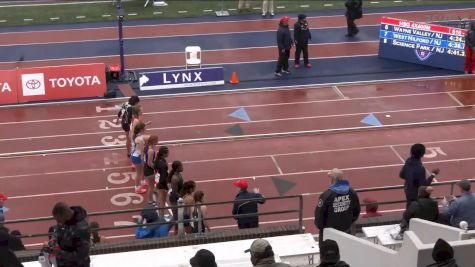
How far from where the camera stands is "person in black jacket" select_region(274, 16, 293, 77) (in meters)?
23.4

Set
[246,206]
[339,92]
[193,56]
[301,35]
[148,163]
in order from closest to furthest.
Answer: [246,206] < [148,163] < [339,92] < [301,35] < [193,56]

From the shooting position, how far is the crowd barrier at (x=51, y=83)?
22.0 meters

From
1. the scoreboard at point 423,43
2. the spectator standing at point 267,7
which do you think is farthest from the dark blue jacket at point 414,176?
the spectator standing at point 267,7

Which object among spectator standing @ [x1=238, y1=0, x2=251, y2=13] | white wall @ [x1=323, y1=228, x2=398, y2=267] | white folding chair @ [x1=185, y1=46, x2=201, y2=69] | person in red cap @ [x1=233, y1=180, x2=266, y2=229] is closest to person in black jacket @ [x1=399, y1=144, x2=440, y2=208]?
person in red cap @ [x1=233, y1=180, x2=266, y2=229]

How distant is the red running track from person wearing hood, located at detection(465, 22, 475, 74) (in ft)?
2.12

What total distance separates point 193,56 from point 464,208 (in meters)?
13.4

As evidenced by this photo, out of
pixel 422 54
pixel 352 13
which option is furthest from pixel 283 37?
pixel 422 54

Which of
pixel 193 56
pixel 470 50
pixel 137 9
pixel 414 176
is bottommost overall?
pixel 414 176

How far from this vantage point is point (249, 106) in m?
22.0

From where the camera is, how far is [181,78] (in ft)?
75.6

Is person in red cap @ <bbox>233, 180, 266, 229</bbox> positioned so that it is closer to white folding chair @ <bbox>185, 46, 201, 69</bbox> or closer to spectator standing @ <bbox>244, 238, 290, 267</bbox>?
spectator standing @ <bbox>244, 238, 290, 267</bbox>

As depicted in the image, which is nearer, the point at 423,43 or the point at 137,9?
the point at 423,43

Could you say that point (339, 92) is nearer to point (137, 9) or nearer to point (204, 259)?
point (137, 9)

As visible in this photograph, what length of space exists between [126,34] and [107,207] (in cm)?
1146
